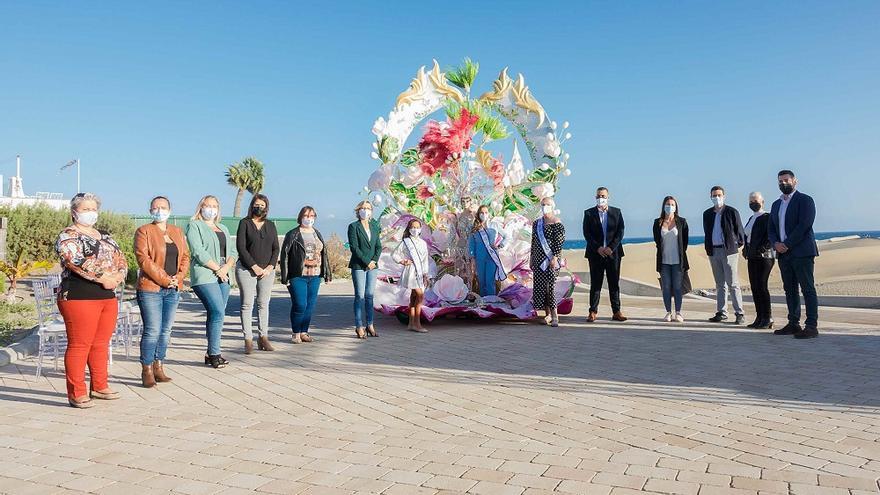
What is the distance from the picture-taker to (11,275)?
567 inches

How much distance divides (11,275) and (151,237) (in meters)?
10.4

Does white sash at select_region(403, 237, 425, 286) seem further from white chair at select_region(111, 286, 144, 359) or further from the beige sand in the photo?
the beige sand

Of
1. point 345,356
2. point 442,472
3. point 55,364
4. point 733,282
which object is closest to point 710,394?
point 442,472

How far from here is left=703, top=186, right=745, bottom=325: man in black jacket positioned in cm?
1027

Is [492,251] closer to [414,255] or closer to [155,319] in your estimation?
[414,255]

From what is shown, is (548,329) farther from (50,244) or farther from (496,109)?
(50,244)

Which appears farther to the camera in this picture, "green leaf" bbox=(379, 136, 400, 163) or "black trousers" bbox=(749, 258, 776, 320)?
"green leaf" bbox=(379, 136, 400, 163)

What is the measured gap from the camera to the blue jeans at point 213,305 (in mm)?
7059

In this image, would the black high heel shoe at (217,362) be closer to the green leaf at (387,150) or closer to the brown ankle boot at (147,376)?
the brown ankle boot at (147,376)

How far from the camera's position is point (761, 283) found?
32.4 ft

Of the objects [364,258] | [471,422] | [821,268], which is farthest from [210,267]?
[821,268]

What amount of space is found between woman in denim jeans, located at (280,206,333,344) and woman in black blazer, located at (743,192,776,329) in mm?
6264

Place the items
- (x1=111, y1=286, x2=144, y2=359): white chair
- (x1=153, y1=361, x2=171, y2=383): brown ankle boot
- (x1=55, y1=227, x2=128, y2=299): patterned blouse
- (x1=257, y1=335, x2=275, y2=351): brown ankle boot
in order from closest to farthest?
(x1=55, y1=227, x2=128, y2=299): patterned blouse
(x1=153, y1=361, x2=171, y2=383): brown ankle boot
(x1=111, y1=286, x2=144, y2=359): white chair
(x1=257, y1=335, x2=275, y2=351): brown ankle boot

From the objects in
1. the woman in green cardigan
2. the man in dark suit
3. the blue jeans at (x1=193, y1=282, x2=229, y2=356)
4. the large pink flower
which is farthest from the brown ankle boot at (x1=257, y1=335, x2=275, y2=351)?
the man in dark suit
